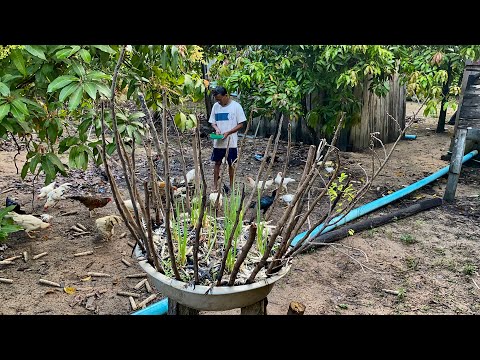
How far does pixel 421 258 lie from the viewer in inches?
153

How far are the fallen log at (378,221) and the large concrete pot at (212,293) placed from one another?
2080 millimetres

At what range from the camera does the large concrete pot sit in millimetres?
1758

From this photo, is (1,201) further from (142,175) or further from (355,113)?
(355,113)

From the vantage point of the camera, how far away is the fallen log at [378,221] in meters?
4.09

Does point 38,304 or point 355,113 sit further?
point 355,113

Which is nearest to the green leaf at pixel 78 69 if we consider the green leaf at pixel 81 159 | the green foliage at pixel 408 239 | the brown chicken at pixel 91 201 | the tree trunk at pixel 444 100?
the green leaf at pixel 81 159

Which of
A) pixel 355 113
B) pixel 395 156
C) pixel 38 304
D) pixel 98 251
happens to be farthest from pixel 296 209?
pixel 395 156

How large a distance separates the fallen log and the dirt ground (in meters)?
0.06

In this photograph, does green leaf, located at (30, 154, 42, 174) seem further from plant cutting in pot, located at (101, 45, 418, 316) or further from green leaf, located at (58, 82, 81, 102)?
Answer: plant cutting in pot, located at (101, 45, 418, 316)

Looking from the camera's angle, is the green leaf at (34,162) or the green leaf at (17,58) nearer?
the green leaf at (17,58)

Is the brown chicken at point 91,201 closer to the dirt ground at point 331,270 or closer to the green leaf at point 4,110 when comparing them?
the dirt ground at point 331,270

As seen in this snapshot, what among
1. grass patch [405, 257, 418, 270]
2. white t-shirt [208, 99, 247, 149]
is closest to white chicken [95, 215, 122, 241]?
white t-shirt [208, 99, 247, 149]
